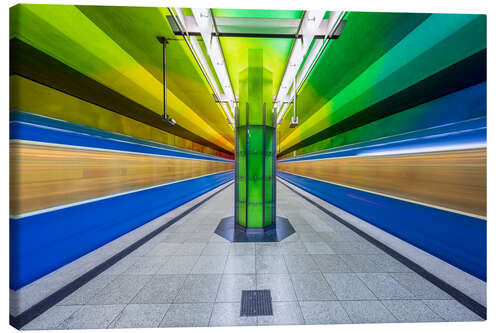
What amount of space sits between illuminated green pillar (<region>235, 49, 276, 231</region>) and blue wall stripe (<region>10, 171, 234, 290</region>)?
2586mm

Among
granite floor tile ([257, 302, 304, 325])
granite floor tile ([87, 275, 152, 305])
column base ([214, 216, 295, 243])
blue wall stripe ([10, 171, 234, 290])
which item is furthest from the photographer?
column base ([214, 216, 295, 243])

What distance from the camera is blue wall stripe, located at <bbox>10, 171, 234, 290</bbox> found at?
196 centimetres

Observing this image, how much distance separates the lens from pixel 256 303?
1.78 m

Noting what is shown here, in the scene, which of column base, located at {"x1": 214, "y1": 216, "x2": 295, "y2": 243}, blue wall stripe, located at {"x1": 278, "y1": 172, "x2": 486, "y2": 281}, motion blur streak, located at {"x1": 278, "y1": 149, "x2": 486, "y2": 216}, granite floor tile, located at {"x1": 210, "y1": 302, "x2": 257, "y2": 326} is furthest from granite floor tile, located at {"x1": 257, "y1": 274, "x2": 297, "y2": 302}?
motion blur streak, located at {"x1": 278, "y1": 149, "x2": 486, "y2": 216}

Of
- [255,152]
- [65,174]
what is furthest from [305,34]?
[65,174]

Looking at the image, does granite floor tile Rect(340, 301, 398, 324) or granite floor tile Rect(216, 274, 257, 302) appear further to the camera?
granite floor tile Rect(216, 274, 257, 302)

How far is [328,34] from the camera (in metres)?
2.02

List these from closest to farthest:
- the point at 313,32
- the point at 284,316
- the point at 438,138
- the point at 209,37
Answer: the point at 284,316 → the point at 313,32 → the point at 209,37 → the point at 438,138

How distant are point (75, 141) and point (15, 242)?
1515 mm

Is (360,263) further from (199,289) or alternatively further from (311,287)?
(199,289)

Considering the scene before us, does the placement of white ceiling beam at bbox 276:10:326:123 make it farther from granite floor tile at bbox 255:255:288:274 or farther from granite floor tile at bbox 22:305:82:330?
granite floor tile at bbox 22:305:82:330

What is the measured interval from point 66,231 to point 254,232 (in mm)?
3243

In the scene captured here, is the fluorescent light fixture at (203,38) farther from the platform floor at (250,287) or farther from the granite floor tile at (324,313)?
the granite floor tile at (324,313)

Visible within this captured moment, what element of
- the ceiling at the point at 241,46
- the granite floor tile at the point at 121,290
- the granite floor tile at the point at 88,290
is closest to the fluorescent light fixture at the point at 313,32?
the ceiling at the point at 241,46
